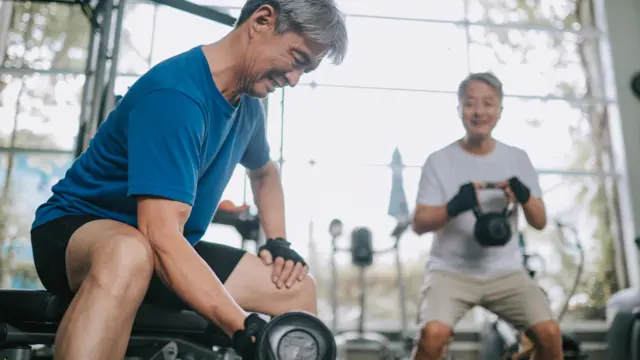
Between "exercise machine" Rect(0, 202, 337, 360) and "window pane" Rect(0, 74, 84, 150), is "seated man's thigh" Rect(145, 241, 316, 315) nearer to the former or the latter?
"exercise machine" Rect(0, 202, 337, 360)

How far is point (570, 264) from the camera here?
145 inches

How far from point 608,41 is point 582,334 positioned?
7.22 feet

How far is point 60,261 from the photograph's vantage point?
1.05 metres

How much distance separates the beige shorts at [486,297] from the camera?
1817mm

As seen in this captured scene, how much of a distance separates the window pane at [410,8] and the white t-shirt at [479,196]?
2251mm

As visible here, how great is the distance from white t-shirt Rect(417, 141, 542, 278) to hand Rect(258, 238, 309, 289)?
2.65ft

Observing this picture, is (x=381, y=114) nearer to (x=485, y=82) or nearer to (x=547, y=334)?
(x=485, y=82)

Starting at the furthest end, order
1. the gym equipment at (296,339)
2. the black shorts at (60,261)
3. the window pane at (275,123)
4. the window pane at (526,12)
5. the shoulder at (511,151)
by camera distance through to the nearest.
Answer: the window pane at (526,12)
the window pane at (275,123)
the shoulder at (511,151)
the black shorts at (60,261)
the gym equipment at (296,339)

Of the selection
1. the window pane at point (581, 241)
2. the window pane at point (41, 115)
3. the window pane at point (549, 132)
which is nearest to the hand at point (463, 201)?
the window pane at point (581, 241)

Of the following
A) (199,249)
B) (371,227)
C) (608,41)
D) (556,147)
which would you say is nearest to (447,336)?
(199,249)

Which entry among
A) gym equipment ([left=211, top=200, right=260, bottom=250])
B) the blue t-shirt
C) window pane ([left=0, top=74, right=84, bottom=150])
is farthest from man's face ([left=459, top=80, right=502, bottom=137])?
window pane ([left=0, top=74, right=84, bottom=150])

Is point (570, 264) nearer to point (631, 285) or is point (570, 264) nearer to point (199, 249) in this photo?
point (631, 285)

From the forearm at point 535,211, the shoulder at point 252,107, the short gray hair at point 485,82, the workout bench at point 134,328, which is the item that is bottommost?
the workout bench at point 134,328

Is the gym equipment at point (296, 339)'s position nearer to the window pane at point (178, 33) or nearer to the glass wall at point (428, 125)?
the glass wall at point (428, 125)
